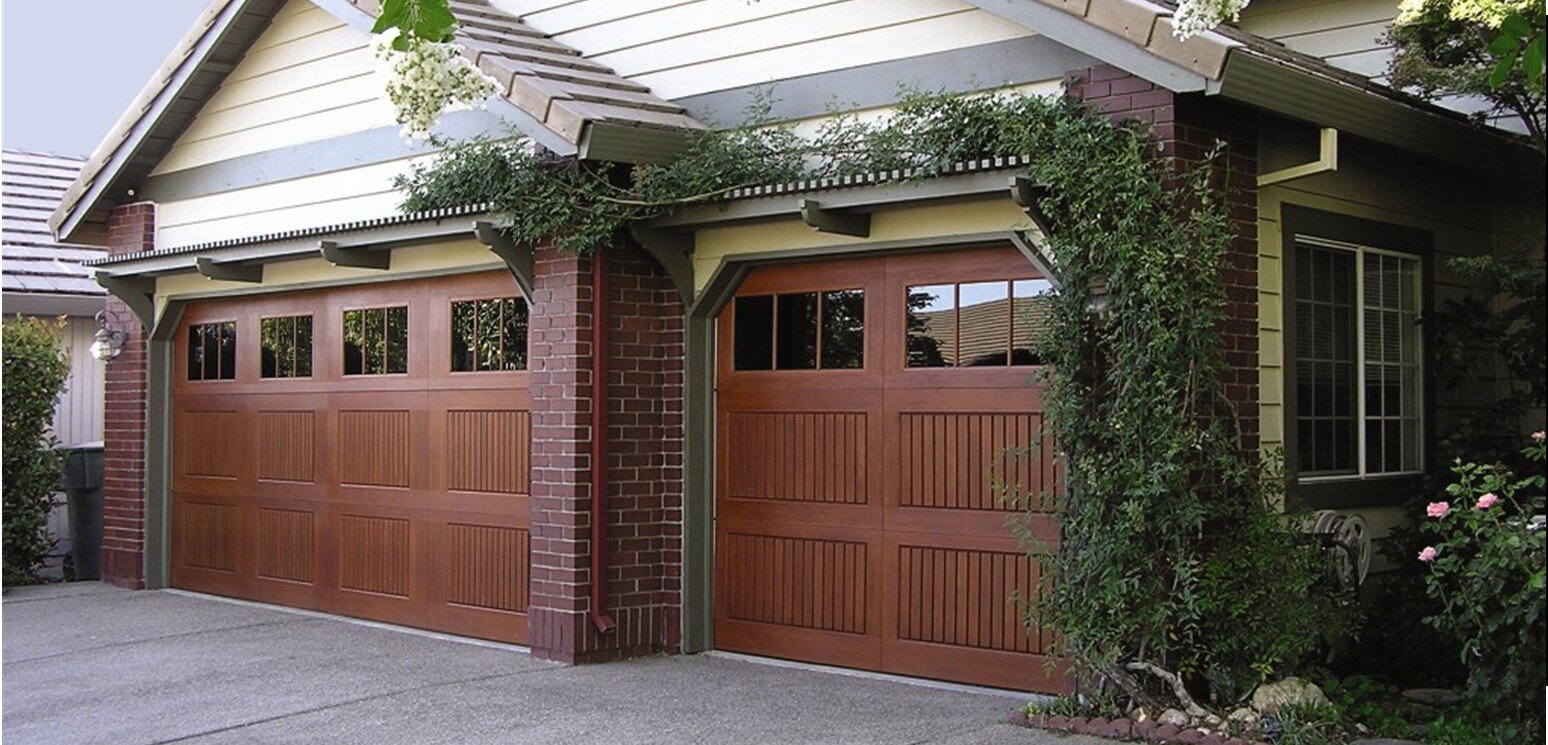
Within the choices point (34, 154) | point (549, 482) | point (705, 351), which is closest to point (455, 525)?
point (549, 482)

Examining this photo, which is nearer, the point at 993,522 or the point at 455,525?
the point at 993,522

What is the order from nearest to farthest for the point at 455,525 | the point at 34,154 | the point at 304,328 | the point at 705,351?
the point at 705,351, the point at 455,525, the point at 304,328, the point at 34,154

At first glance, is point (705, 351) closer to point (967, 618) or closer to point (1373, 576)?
point (967, 618)

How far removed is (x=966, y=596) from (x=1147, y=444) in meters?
1.68

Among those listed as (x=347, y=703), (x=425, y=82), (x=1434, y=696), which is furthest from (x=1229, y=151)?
(x=347, y=703)

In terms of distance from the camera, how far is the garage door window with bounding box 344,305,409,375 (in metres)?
11.2

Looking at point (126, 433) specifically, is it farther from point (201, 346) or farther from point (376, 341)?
point (376, 341)

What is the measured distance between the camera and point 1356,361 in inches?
353

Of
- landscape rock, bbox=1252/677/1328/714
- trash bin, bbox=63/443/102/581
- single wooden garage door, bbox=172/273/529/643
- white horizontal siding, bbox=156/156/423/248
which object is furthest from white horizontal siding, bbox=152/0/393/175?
landscape rock, bbox=1252/677/1328/714

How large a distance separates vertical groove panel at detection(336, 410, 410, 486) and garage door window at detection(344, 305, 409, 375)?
1.06ft

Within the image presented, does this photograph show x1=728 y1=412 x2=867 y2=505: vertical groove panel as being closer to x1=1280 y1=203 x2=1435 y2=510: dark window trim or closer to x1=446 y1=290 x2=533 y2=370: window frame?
x1=446 y1=290 x2=533 y2=370: window frame

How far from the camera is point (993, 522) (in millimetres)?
8383

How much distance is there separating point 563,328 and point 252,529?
4374 mm

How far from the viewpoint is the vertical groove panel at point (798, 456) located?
905cm
